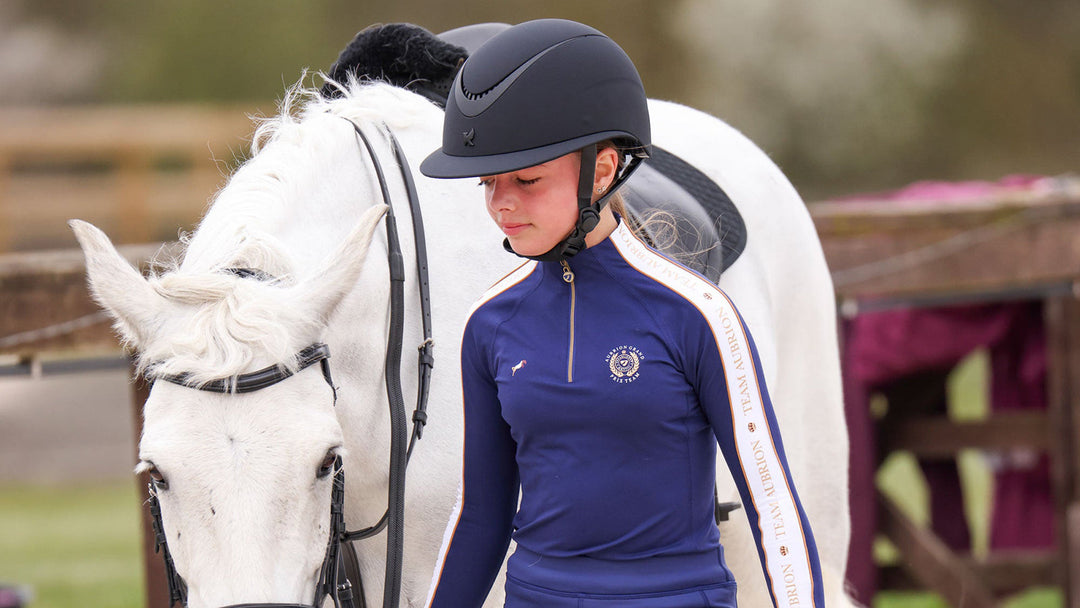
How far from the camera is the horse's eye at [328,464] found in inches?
82.1

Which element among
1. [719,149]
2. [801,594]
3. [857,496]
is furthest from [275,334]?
[857,496]

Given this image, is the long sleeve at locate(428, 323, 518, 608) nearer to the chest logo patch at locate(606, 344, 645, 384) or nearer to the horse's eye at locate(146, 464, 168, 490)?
the chest logo patch at locate(606, 344, 645, 384)

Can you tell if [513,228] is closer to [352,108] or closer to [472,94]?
[472,94]

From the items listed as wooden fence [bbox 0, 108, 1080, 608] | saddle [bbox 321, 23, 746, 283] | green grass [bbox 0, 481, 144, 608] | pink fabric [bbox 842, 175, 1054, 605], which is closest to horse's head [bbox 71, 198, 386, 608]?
saddle [bbox 321, 23, 746, 283]

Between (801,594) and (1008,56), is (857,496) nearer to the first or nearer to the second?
(801,594)

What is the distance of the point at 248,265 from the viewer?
Answer: 223cm

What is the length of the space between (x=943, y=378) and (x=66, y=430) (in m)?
10.4

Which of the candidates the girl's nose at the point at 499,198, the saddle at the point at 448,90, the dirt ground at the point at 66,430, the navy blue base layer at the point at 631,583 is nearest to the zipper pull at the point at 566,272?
the girl's nose at the point at 499,198

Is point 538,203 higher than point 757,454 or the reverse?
higher

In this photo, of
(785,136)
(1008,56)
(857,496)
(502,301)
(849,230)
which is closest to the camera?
(502,301)

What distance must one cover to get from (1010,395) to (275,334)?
5.32 m

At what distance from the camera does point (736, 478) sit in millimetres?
1828

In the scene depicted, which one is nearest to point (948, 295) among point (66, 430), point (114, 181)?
point (66, 430)

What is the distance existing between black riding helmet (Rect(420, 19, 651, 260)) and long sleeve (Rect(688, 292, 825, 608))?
0.92 ft
